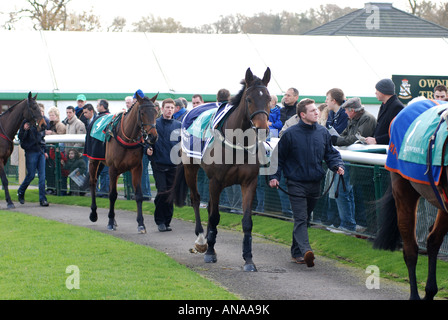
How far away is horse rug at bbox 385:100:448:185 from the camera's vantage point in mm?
5520

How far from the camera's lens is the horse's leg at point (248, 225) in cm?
745

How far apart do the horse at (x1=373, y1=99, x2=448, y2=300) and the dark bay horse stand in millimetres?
8534

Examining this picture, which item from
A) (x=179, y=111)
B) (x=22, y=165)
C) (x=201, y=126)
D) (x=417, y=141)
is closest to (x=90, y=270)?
(x=201, y=126)

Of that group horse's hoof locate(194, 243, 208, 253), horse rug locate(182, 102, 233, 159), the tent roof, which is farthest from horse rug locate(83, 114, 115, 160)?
the tent roof

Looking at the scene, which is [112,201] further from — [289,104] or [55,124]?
[55,124]

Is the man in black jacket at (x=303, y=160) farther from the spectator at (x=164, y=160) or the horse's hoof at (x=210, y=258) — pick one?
the spectator at (x=164, y=160)

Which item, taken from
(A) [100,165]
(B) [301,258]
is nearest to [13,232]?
(A) [100,165]

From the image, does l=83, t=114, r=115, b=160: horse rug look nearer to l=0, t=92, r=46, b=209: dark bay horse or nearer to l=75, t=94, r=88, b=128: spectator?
l=0, t=92, r=46, b=209: dark bay horse

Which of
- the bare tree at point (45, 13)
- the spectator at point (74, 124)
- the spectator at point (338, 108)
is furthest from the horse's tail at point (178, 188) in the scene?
the bare tree at point (45, 13)

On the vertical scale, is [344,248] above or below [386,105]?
below

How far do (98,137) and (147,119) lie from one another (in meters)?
1.64

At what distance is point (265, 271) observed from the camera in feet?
24.3

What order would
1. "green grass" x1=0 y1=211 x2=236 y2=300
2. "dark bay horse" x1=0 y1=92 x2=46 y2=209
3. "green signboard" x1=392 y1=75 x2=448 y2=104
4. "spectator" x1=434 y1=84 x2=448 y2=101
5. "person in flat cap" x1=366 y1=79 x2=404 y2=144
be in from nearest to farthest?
"green grass" x1=0 y1=211 x2=236 y2=300
"person in flat cap" x1=366 y1=79 x2=404 y2=144
"spectator" x1=434 y1=84 x2=448 y2=101
"dark bay horse" x1=0 y1=92 x2=46 y2=209
"green signboard" x1=392 y1=75 x2=448 y2=104
